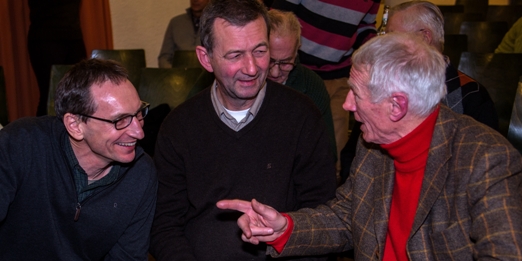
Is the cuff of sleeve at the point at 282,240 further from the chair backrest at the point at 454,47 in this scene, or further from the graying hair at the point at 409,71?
the chair backrest at the point at 454,47

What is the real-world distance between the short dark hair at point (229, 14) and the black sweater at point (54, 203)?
0.48 metres

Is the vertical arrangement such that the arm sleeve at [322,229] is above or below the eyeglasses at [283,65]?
below

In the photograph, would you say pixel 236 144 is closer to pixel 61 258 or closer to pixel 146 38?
pixel 61 258

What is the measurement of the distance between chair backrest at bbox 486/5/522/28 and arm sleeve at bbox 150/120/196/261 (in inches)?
220

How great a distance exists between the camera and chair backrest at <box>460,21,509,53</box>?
4.96 meters

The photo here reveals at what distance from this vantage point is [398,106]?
1.53 metres

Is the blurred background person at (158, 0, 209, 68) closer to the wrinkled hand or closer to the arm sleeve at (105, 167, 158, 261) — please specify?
the arm sleeve at (105, 167, 158, 261)

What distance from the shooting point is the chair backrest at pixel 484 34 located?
496 cm

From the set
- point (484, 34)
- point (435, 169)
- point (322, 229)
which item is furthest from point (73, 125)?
point (484, 34)

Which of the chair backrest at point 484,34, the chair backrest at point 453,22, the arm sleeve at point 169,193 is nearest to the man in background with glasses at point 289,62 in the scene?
the arm sleeve at point 169,193

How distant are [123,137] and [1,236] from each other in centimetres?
50

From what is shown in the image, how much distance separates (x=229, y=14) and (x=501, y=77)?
187cm

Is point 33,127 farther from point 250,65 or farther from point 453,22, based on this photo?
point 453,22

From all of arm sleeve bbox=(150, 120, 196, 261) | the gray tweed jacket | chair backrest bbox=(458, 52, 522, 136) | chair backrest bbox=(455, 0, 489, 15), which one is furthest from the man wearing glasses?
chair backrest bbox=(455, 0, 489, 15)
